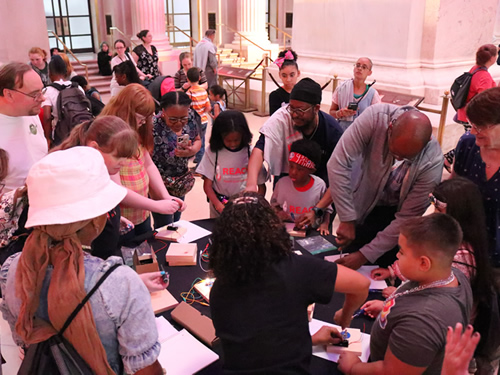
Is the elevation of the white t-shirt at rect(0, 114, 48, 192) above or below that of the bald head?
below

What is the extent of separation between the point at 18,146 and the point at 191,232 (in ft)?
4.16

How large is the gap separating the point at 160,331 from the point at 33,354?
686 millimetres

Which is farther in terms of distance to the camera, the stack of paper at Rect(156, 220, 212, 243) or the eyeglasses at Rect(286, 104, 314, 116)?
the eyeglasses at Rect(286, 104, 314, 116)

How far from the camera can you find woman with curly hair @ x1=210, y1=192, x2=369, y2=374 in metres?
1.52

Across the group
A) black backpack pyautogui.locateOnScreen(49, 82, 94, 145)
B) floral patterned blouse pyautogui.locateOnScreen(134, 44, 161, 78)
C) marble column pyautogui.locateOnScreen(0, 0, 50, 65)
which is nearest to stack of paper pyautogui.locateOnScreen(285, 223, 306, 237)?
black backpack pyautogui.locateOnScreen(49, 82, 94, 145)

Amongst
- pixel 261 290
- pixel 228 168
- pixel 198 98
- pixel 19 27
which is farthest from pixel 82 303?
pixel 19 27

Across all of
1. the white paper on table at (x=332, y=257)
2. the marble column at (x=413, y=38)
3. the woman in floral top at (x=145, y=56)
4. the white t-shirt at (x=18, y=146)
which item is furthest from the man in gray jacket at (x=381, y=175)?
the woman in floral top at (x=145, y=56)

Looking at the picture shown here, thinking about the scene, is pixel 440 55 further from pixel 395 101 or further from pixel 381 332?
pixel 381 332

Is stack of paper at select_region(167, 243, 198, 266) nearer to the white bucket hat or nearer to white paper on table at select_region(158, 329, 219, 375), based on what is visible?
white paper on table at select_region(158, 329, 219, 375)

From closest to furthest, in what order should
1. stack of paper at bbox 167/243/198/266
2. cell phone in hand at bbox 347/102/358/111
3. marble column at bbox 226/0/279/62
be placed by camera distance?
stack of paper at bbox 167/243/198/266 < cell phone in hand at bbox 347/102/358/111 < marble column at bbox 226/0/279/62

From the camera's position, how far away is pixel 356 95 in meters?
5.18

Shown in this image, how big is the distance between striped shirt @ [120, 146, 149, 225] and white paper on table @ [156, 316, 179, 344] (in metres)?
1.16

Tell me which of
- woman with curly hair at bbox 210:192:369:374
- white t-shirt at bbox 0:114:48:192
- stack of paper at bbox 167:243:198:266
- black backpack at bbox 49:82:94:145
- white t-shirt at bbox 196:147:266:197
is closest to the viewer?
woman with curly hair at bbox 210:192:369:374

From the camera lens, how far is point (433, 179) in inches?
97.9
